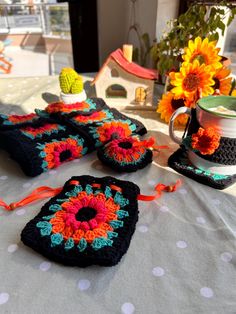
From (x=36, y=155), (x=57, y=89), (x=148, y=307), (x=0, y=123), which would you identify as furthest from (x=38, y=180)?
(x=57, y=89)

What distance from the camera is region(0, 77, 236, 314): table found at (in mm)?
275

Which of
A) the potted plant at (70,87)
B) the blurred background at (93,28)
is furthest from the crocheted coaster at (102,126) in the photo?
the blurred background at (93,28)

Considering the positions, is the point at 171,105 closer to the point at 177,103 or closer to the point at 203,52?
the point at 177,103

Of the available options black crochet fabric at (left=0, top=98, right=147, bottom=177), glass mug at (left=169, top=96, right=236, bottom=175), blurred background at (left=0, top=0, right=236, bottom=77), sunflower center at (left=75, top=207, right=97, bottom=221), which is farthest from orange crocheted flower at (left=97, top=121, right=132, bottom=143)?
blurred background at (left=0, top=0, right=236, bottom=77)

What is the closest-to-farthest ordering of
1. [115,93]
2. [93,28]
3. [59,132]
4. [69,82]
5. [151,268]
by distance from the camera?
[151,268] → [59,132] → [69,82] → [115,93] → [93,28]

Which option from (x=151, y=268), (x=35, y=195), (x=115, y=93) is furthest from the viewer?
(x=115, y=93)

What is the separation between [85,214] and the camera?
0.35 metres

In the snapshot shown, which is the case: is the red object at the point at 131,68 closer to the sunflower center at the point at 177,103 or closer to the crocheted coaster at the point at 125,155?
the sunflower center at the point at 177,103

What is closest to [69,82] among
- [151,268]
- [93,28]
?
[151,268]

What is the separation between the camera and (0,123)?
21.7 inches

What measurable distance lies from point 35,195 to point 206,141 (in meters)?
0.29

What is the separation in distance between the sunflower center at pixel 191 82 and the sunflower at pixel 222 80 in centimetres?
5

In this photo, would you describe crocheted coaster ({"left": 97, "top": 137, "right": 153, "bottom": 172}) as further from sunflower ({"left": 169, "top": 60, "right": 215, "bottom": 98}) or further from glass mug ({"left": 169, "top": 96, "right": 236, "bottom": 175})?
sunflower ({"left": 169, "top": 60, "right": 215, "bottom": 98})

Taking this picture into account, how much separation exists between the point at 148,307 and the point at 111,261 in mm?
60
